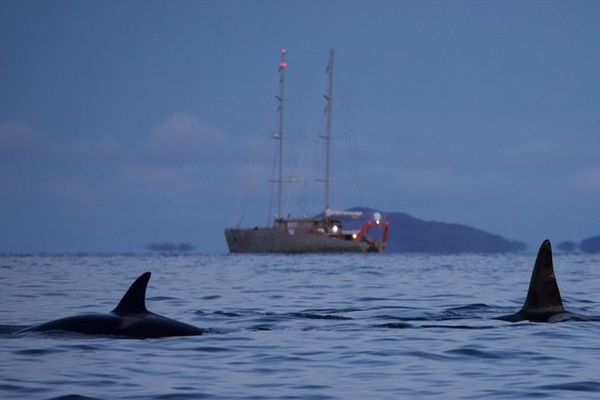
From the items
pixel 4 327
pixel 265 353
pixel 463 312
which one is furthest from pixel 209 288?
pixel 265 353

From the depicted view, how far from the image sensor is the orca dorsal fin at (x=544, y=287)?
644 inches

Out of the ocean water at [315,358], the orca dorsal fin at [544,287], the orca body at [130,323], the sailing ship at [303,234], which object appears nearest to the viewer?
the ocean water at [315,358]

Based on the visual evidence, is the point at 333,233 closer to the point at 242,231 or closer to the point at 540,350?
the point at 242,231

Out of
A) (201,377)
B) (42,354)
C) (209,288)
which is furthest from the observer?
(209,288)

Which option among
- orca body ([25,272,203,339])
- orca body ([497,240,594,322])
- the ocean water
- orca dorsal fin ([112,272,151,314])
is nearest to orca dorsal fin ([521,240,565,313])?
orca body ([497,240,594,322])

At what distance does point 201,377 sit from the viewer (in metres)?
11.3

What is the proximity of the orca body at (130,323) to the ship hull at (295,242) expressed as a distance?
10645 centimetres

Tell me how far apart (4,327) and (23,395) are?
6476 mm

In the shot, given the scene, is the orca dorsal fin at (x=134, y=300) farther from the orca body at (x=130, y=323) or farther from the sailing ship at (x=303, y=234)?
the sailing ship at (x=303, y=234)

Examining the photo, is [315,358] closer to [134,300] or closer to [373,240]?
[134,300]

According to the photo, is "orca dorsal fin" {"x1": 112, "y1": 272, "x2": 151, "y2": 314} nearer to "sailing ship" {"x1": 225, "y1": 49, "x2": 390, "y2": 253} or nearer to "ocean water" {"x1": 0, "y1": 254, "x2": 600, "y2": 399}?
"ocean water" {"x1": 0, "y1": 254, "x2": 600, "y2": 399}

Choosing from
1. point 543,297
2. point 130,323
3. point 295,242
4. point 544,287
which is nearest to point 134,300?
point 130,323

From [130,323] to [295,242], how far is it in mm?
107572

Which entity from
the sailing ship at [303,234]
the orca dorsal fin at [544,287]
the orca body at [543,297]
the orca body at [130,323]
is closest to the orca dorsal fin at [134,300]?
the orca body at [130,323]
